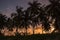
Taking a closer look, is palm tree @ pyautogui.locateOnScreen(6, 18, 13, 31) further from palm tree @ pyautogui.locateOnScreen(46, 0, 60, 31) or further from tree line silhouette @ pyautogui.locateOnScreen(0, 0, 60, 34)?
palm tree @ pyautogui.locateOnScreen(46, 0, 60, 31)

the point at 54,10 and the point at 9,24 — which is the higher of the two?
the point at 54,10

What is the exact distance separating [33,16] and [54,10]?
16.1 meters

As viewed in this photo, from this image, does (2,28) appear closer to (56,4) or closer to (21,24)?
(21,24)

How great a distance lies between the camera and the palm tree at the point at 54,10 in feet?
270

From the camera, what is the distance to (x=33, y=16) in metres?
98.8

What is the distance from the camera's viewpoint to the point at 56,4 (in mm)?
89000

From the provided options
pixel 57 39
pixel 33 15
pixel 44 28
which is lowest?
pixel 57 39

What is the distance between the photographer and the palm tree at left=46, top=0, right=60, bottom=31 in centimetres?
8238

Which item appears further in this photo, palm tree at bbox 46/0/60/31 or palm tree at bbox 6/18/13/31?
palm tree at bbox 6/18/13/31

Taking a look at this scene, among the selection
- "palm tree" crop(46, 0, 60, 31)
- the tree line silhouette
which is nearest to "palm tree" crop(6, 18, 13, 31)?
the tree line silhouette

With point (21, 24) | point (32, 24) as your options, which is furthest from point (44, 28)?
point (21, 24)

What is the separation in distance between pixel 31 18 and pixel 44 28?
8942 mm

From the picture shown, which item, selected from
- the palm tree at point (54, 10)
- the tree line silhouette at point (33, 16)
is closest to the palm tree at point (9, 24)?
the tree line silhouette at point (33, 16)

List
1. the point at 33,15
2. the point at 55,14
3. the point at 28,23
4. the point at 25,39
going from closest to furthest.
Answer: the point at 25,39 → the point at 55,14 → the point at 33,15 → the point at 28,23
